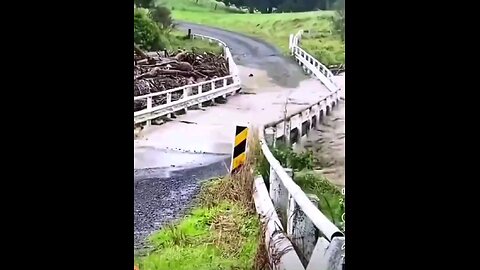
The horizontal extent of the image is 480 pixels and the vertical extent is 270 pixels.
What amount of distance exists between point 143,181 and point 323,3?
32.4 inches

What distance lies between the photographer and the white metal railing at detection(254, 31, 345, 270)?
5.94 feet

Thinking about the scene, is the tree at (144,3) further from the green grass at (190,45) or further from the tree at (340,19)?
the tree at (340,19)

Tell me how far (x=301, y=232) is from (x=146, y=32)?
82 cm

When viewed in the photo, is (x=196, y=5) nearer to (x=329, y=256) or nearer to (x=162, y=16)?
(x=162, y=16)

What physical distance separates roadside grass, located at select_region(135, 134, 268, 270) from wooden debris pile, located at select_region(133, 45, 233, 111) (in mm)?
298

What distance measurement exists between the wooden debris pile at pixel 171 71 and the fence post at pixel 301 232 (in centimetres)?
49

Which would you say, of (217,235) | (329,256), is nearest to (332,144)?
(329,256)

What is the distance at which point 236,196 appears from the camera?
185 centimetres

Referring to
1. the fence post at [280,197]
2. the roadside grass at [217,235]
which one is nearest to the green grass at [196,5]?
the roadside grass at [217,235]

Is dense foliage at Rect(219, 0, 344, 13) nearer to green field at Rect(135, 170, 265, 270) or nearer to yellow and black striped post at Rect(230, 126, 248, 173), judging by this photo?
yellow and black striped post at Rect(230, 126, 248, 173)

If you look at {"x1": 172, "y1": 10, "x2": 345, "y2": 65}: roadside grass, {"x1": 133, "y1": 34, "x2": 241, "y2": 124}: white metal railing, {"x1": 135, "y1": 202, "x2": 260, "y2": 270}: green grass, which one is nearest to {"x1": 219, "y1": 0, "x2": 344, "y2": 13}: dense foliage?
{"x1": 172, "y1": 10, "x2": 345, "y2": 65}: roadside grass

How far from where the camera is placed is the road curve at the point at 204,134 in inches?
71.4
